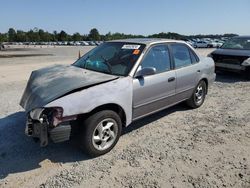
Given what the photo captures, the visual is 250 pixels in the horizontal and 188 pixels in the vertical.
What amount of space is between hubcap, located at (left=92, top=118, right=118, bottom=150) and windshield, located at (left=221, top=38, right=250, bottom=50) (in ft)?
26.7

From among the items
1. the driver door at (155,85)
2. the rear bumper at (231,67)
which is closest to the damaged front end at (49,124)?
the driver door at (155,85)

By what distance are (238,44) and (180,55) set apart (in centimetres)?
631

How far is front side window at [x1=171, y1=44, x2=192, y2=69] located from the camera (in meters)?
5.03

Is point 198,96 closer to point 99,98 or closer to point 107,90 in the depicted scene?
point 107,90

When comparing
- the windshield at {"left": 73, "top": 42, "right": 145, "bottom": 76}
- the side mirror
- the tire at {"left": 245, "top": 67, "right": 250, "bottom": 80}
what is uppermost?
the windshield at {"left": 73, "top": 42, "right": 145, "bottom": 76}

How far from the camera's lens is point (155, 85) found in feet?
14.4

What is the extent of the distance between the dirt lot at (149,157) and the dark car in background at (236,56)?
4.33 meters

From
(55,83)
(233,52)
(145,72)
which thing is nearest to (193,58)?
(145,72)

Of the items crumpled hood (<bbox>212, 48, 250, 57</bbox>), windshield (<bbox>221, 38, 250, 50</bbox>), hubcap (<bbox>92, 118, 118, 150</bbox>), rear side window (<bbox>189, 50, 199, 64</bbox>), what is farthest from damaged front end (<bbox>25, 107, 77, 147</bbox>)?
windshield (<bbox>221, 38, 250, 50</bbox>)

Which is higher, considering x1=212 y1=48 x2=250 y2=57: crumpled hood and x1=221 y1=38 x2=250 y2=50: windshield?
x1=221 y1=38 x2=250 y2=50: windshield

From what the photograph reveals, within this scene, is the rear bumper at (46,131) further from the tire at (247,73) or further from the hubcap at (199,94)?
the tire at (247,73)

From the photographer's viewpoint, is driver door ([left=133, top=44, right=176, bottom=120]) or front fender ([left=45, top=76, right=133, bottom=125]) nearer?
front fender ([left=45, top=76, right=133, bottom=125])

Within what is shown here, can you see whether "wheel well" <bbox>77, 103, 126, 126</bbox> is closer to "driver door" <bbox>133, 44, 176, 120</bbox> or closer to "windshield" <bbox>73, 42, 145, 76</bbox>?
"driver door" <bbox>133, 44, 176, 120</bbox>

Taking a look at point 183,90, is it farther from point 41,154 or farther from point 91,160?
point 41,154
